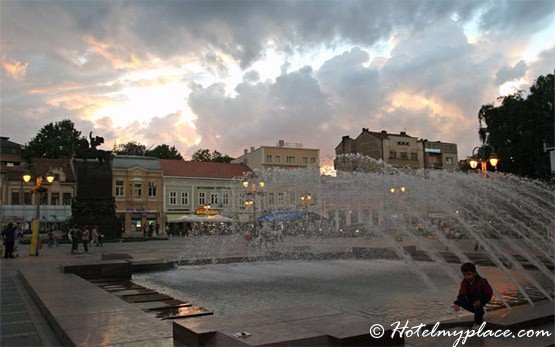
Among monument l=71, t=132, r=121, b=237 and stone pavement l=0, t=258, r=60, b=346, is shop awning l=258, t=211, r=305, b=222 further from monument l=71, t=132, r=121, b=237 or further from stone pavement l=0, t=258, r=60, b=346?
stone pavement l=0, t=258, r=60, b=346

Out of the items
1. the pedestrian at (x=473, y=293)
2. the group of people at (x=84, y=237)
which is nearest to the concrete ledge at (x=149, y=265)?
the group of people at (x=84, y=237)

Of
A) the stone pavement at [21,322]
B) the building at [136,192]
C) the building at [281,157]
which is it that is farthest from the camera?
the building at [281,157]

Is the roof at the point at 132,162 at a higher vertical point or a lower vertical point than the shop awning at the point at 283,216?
higher

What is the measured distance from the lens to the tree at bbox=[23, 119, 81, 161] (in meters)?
77.6

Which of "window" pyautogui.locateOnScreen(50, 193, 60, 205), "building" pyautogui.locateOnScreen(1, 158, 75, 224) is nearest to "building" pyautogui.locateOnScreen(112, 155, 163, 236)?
"building" pyautogui.locateOnScreen(1, 158, 75, 224)

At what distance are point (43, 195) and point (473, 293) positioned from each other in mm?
65109

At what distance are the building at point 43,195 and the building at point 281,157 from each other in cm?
2772

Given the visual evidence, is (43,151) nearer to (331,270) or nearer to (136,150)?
(136,150)

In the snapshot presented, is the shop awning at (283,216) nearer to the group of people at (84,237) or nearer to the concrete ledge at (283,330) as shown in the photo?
the group of people at (84,237)

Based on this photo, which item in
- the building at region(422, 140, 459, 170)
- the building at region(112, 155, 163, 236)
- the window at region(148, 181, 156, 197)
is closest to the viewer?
the building at region(112, 155, 163, 236)

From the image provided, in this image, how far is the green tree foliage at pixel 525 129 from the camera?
120 feet

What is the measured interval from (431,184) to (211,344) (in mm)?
10663

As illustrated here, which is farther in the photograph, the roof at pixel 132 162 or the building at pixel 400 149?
the building at pixel 400 149

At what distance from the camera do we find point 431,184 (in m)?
14.0
